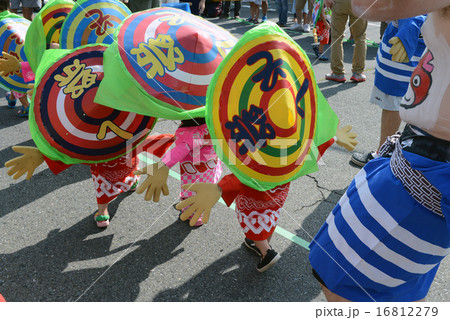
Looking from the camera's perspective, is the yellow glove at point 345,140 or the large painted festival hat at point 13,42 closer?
the yellow glove at point 345,140

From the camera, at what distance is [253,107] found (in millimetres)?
1604

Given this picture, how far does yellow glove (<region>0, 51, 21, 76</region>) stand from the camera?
2817 mm

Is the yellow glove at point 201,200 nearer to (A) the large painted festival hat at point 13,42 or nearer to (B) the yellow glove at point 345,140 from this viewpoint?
(B) the yellow glove at point 345,140

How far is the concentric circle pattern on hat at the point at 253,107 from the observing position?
1.60 m

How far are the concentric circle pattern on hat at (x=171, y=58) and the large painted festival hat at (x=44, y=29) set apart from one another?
35.6 inches

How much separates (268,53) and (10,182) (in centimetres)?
255

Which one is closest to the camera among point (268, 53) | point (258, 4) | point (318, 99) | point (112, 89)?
point (268, 53)

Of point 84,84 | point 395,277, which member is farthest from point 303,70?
point 84,84

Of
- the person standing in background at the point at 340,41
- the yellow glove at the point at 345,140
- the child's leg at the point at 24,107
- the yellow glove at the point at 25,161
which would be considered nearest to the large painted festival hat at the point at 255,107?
the yellow glove at the point at 345,140

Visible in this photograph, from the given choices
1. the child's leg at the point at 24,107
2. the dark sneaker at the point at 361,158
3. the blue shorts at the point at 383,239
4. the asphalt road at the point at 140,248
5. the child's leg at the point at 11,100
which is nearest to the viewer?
the blue shorts at the point at 383,239

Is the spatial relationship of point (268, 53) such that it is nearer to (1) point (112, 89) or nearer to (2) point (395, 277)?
(1) point (112, 89)

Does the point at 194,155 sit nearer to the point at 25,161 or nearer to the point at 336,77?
the point at 25,161

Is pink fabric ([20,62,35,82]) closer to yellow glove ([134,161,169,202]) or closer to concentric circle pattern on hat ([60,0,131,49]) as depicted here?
concentric circle pattern on hat ([60,0,131,49])
